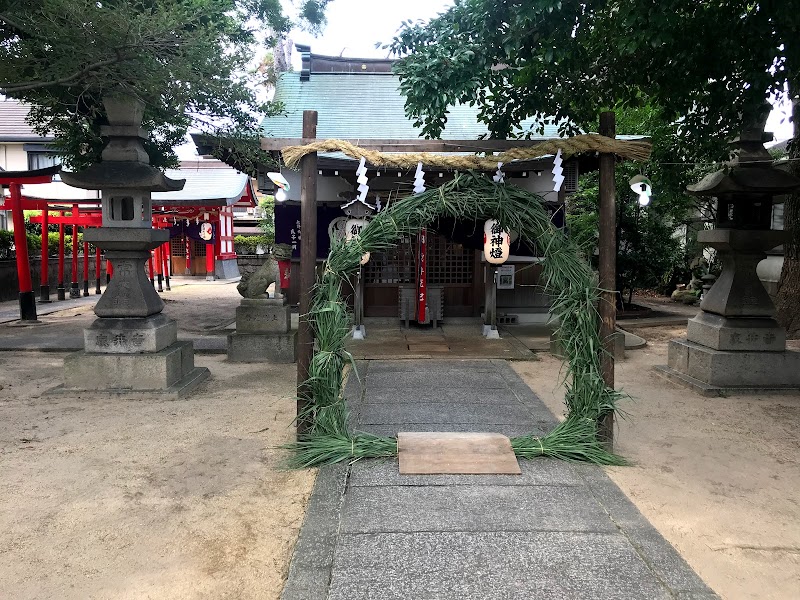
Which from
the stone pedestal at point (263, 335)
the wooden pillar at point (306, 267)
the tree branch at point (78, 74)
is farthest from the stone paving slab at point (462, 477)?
the tree branch at point (78, 74)

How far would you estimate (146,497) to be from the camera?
4246 mm

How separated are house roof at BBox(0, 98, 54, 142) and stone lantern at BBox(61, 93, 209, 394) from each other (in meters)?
18.7

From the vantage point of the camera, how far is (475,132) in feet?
41.8

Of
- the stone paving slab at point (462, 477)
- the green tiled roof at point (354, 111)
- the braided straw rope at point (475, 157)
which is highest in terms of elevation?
the green tiled roof at point (354, 111)

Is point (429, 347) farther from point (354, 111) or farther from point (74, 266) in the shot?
point (74, 266)

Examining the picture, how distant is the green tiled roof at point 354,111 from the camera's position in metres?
12.2

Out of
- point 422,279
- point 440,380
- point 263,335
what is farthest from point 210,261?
point 440,380

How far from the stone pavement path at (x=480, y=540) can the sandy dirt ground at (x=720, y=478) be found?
24 centimetres

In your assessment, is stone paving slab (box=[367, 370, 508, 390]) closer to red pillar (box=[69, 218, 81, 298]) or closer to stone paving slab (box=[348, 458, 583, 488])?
stone paving slab (box=[348, 458, 583, 488])

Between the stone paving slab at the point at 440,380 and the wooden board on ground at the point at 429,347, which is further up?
the wooden board on ground at the point at 429,347

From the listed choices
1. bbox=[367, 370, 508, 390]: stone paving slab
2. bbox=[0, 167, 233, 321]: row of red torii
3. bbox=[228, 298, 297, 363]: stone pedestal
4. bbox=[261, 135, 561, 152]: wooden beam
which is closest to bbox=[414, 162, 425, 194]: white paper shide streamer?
bbox=[261, 135, 561, 152]: wooden beam

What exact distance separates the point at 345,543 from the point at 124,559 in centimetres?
127

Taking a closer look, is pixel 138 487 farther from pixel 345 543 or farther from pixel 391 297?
pixel 391 297

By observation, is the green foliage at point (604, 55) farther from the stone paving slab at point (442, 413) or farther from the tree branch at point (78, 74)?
the stone paving slab at point (442, 413)
